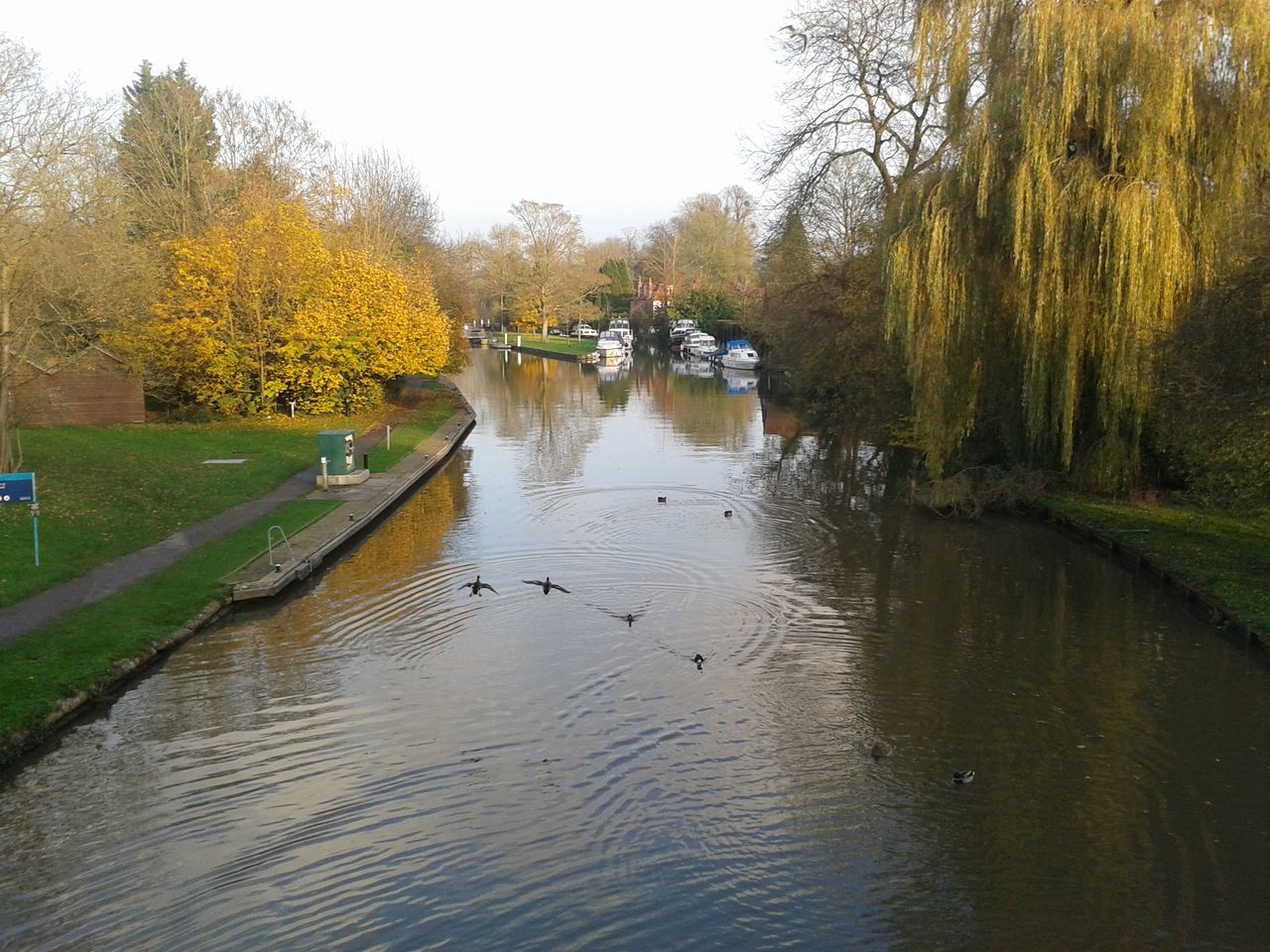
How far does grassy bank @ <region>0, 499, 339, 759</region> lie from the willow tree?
576 inches

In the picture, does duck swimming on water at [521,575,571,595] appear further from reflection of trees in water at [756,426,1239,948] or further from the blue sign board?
the blue sign board

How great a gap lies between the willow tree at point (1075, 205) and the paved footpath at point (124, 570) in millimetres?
14051

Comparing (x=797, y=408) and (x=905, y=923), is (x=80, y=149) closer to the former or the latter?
(x=905, y=923)

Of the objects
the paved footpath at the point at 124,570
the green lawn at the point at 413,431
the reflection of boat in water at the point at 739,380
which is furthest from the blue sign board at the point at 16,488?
the reflection of boat in water at the point at 739,380

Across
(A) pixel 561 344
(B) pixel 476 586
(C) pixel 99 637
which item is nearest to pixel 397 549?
(B) pixel 476 586

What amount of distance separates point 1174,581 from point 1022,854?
977 cm

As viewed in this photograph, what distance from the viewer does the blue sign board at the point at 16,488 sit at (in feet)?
48.3

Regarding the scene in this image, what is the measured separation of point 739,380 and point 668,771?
56177 mm

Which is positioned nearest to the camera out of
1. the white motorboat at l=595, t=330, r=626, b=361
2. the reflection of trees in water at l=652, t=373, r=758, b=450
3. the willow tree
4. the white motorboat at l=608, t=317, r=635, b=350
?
the willow tree

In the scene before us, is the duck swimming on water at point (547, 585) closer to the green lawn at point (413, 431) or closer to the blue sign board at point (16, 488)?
the blue sign board at point (16, 488)

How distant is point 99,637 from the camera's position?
1309cm

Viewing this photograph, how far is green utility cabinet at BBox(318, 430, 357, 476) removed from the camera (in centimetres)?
2394

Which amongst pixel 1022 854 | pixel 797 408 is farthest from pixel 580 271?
pixel 1022 854

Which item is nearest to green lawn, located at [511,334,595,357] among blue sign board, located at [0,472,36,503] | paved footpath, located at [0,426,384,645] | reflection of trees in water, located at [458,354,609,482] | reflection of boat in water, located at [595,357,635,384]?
reflection of boat in water, located at [595,357,635,384]
